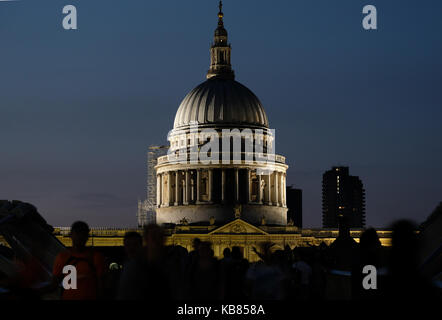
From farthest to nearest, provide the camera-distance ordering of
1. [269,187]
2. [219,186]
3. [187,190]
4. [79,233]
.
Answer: [269,187] < [219,186] < [187,190] < [79,233]

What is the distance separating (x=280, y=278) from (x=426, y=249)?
9.93 m

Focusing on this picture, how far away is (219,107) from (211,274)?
133 m

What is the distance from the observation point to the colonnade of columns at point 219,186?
149875 millimetres

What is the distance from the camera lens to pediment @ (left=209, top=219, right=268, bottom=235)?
139375 millimetres

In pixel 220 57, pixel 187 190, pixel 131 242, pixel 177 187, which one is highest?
pixel 220 57

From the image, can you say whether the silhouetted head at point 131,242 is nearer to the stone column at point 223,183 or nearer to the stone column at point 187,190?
the stone column at point 187,190

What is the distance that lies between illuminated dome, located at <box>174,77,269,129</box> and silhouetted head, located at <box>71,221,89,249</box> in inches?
5219

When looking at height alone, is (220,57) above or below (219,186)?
above

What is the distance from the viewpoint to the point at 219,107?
498 ft

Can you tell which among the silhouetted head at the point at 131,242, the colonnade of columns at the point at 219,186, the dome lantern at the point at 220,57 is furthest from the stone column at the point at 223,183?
the silhouetted head at the point at 131,242

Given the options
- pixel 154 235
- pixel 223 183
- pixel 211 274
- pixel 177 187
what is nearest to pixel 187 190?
pixel 177 187

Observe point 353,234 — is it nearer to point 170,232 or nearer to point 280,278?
point 170,232

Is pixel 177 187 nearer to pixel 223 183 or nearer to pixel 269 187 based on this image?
pixel 223 183
